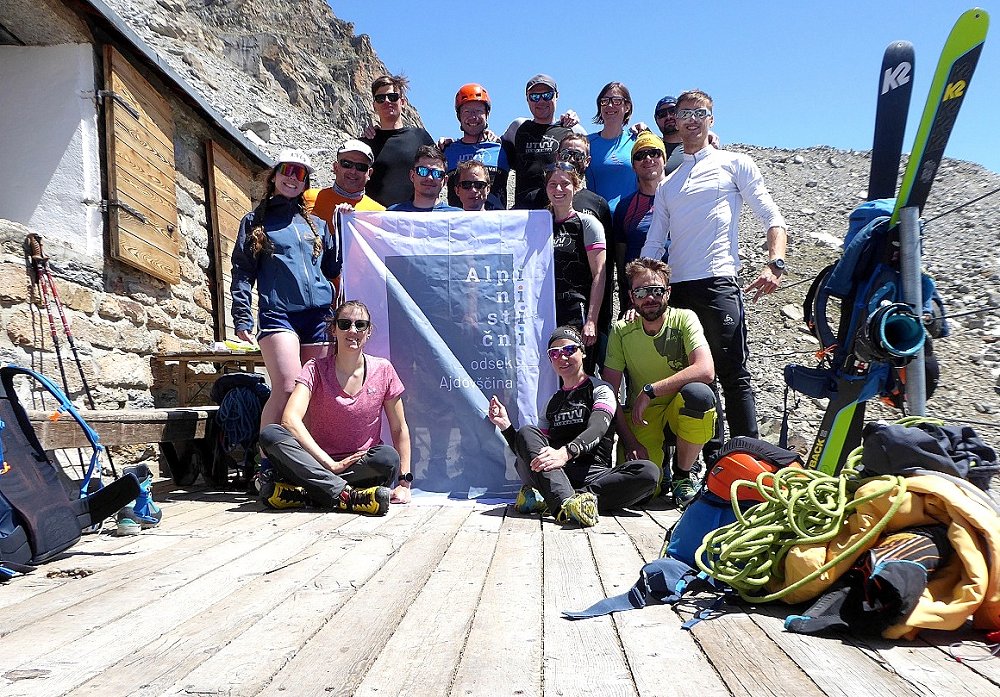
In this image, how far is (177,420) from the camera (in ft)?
15.1

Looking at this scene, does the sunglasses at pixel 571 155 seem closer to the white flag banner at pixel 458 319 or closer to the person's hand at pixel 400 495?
the white flag banner at pixel 458 319

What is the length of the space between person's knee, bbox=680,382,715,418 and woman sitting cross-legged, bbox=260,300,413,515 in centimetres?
155

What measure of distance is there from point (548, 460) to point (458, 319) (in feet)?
4.25

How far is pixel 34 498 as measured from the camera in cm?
275

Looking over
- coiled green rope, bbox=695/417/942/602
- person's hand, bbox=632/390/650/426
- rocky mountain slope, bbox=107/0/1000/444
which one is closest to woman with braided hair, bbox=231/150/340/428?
person's hand, bbox=632/390/650/426

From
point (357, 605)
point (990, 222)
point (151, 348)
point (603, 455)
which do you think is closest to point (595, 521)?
point (603, 455)

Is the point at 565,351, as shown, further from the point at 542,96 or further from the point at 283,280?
the point at 542,96

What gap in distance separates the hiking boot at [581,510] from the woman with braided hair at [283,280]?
5.63 ft

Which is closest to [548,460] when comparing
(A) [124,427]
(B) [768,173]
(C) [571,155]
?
(C) [571,155]

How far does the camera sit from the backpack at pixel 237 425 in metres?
4.72

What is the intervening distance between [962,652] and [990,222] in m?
20.7

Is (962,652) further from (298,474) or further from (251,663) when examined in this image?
(298,474)

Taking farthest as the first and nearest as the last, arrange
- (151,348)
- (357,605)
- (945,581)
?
(151,348), (357,605), (945,581)

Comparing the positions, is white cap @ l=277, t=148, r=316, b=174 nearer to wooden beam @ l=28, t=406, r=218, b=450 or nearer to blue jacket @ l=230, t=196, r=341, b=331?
blue jacket @ l=230, t=196, r=341, b=331
